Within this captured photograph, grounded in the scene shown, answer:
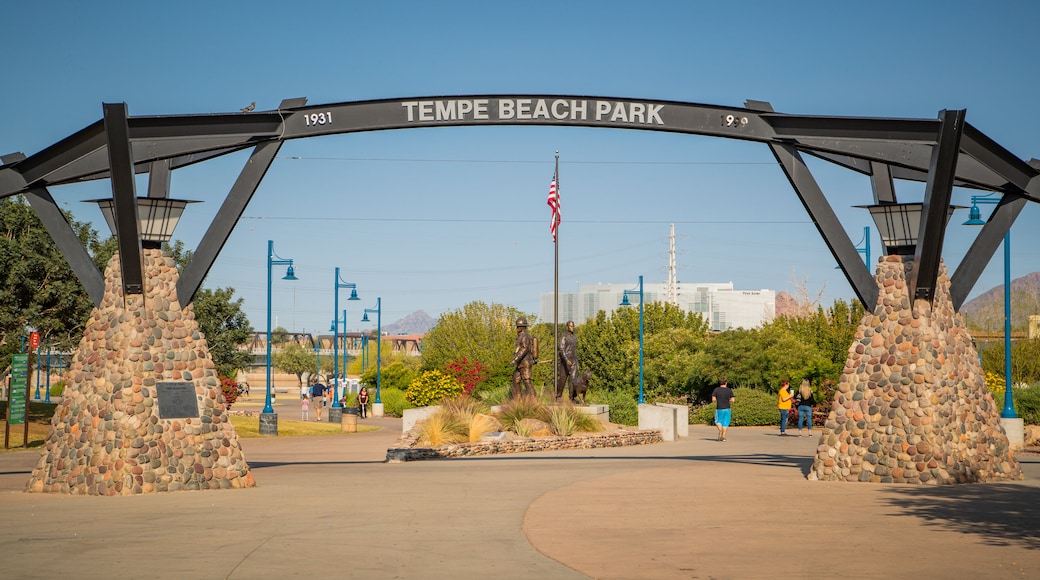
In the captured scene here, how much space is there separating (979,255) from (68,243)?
1350 centimetres

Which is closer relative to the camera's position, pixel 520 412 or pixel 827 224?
pixel 827 224

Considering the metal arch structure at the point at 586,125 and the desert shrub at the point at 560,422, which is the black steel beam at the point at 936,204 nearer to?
the metal arch structure at the point at 586,125

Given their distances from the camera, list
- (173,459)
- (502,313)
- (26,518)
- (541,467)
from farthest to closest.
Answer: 1. (502,313)
2. (541,467)
3. (173,459)
4. (26,518)

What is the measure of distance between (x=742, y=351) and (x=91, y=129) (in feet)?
110

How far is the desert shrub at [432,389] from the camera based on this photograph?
122 feet

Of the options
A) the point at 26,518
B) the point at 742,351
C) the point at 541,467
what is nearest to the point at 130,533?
the point at 26,518

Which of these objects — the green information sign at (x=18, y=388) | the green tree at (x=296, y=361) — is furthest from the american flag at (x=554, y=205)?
the green tree at (x=296, y=361)

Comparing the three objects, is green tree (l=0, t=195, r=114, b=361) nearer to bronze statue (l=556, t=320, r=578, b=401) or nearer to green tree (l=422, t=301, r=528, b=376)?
bronze statue (l=556, t=320, r=578, b=401)

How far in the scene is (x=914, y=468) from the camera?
15398mm

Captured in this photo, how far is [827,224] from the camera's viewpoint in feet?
52.6

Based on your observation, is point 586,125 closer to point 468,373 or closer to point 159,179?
point 159,179

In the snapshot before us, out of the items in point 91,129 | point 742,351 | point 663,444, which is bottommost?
point 663,444

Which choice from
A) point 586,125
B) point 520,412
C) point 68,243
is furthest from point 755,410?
point 68,243

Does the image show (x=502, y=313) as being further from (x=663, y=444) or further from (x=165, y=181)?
(x=165, y=181)
